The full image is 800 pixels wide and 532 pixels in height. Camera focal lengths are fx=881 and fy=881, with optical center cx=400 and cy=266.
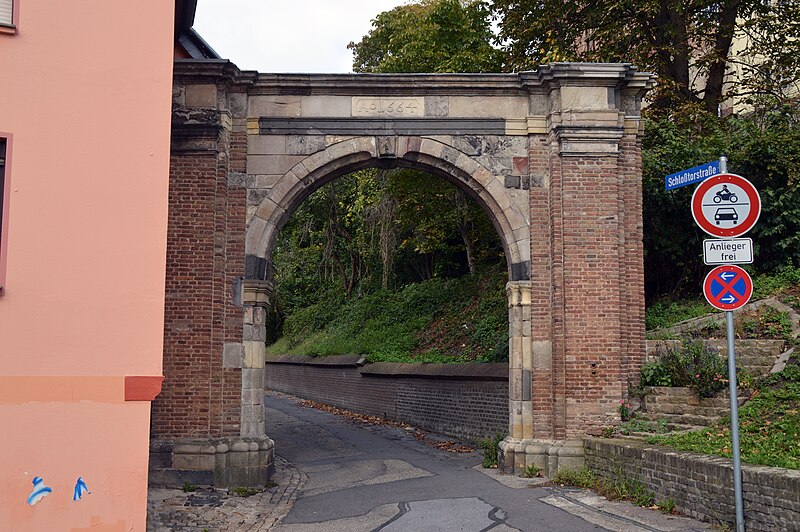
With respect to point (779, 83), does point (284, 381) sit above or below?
below

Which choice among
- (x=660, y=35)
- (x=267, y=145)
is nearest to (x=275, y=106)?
(x=267, y=145)

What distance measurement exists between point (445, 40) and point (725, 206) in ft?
56.9

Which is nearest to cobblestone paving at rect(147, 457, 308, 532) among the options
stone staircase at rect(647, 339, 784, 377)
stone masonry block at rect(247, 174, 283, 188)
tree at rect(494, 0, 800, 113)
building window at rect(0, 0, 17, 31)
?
stone masonry block at rect(247, 174, 283, 188)

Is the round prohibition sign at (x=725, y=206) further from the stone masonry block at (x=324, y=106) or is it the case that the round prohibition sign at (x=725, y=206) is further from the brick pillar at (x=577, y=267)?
the stone masonry block at (x=324, y=106)

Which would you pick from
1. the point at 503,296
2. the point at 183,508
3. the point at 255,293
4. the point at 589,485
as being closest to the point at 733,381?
the point at 589,485

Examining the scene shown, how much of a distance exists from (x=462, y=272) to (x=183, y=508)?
59.1ft

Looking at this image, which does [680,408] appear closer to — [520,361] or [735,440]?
[520,361]

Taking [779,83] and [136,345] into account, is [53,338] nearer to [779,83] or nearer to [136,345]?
[136,345]

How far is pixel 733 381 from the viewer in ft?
25.2

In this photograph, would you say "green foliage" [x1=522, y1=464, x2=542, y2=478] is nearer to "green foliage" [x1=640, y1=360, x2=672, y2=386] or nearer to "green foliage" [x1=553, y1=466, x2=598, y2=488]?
"green foliage" [x1=553, y1=466, x2=598, y2=488]

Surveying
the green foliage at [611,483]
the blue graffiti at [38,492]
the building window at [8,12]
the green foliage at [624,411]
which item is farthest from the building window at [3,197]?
the green foliage at [624,411]

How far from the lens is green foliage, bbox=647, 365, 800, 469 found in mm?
8705

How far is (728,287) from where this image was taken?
7996mm

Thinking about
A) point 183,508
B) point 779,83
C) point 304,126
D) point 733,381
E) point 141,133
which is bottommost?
point 183,508
